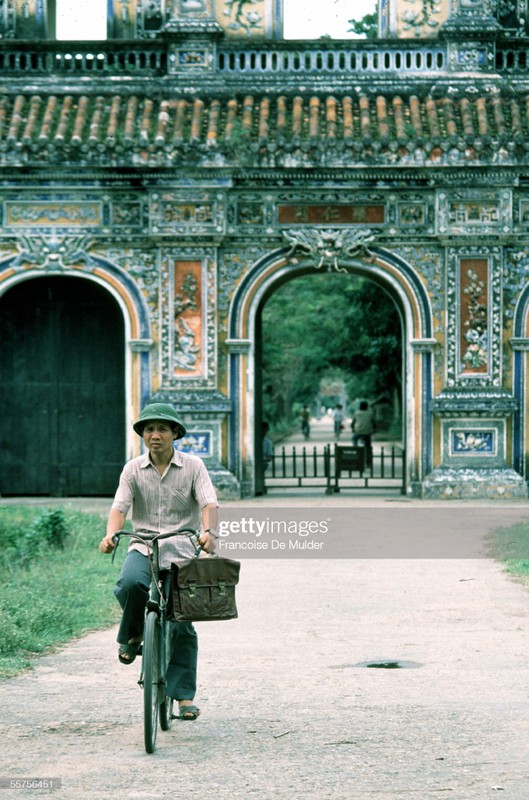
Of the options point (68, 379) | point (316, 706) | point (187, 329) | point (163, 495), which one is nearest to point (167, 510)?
point (163, 495)

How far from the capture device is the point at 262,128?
19.8 meters

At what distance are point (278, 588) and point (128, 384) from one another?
28.0 ft

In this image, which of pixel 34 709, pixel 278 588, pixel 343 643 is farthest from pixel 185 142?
pixel 34 709

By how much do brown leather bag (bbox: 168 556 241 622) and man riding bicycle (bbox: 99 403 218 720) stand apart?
0.84ft

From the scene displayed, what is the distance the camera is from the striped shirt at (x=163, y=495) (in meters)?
7.19

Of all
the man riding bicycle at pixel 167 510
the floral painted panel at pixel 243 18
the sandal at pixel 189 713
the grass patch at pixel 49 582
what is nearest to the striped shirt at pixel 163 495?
the man riding bicycle at pixel 167 510

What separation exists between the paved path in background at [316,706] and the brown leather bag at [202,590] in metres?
0.65

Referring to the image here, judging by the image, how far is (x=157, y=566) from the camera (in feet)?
22.8

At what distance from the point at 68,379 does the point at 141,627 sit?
46.2ft

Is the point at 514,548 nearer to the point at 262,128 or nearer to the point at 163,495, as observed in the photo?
the point at 163,495

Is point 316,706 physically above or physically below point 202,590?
below

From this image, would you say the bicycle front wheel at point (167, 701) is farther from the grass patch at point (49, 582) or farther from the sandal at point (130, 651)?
the grass patch at point (49, 582)

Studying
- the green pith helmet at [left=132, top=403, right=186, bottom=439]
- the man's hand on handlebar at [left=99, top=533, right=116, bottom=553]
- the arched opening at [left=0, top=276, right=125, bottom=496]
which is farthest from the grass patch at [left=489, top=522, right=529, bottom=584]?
the arched opening at [left=0, top=276, right=125, bottom=496]

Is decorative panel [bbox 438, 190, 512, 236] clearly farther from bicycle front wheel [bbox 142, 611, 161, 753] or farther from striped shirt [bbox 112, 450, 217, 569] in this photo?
bicycle front wheel [bbox 142, 611, 161, 753]
